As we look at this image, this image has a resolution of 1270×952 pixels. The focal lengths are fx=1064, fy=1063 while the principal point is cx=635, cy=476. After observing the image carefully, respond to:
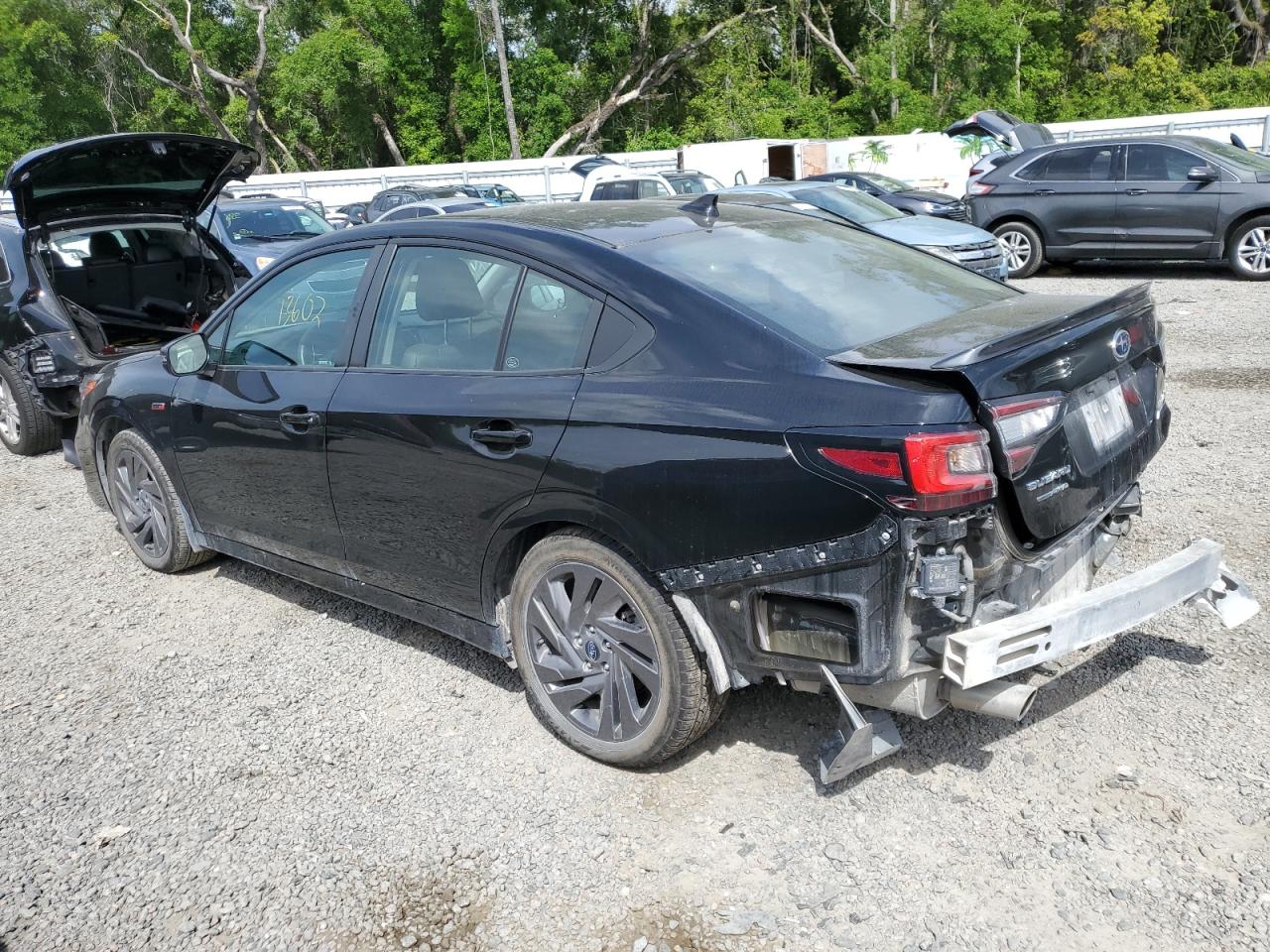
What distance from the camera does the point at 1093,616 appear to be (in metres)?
2.93

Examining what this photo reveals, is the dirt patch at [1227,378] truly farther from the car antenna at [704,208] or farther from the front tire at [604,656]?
the front tire at [604,656]

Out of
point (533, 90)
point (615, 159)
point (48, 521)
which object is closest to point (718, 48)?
point (533, 90)

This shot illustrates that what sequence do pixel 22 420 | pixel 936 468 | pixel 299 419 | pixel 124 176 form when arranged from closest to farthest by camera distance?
1. pixel 936 468
2. pixel 299 419
3. pixel 124 176
4. pixel 22 420

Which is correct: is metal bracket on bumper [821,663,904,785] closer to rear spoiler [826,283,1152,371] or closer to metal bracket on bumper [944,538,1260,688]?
metal bracket on bumper [944,538,1260,688]

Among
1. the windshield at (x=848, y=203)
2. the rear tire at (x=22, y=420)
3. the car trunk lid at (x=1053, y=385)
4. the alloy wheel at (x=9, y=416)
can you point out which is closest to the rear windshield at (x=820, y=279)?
the car trunk lid at (x=1053, y=385)

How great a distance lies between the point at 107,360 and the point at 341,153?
4377 cm

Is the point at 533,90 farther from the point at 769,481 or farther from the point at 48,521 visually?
the point at 769,481

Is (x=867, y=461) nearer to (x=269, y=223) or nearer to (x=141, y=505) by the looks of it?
(x=141, y=505)

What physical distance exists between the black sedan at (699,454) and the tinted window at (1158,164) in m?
10.1

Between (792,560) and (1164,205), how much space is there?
11716 mm

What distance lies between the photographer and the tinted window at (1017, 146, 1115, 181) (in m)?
12.9

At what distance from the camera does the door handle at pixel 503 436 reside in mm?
3275

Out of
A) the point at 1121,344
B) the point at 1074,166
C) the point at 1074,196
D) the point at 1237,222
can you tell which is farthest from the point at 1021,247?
the point at 1121,344

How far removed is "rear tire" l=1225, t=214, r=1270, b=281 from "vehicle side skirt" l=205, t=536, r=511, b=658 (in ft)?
37.6
